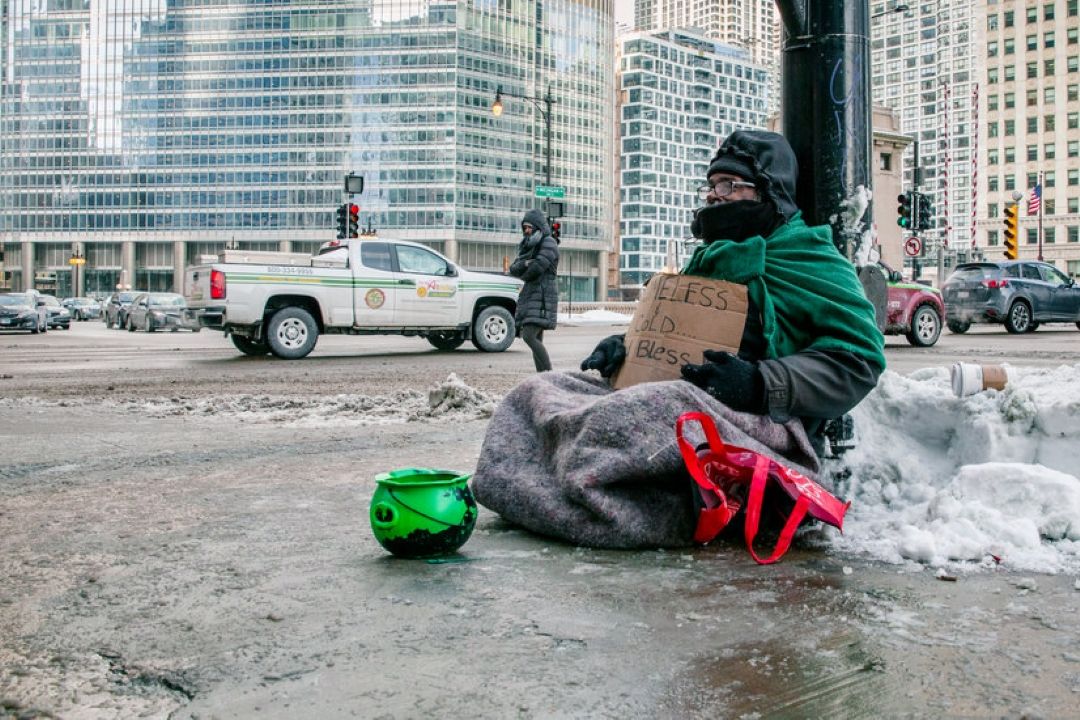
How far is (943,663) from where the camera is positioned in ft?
6.95

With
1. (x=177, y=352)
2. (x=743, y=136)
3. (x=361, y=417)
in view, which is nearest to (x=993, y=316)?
(x=177, y=352)

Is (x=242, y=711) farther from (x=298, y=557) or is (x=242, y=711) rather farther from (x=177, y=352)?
(x=177, y=352)

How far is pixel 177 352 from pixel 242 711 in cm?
1775

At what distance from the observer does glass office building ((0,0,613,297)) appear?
363 feet

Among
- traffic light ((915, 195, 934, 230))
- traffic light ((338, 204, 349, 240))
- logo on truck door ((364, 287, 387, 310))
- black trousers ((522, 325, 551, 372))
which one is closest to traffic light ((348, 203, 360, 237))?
traffic light ((338, 204, 349, 240))

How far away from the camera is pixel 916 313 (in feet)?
58.5

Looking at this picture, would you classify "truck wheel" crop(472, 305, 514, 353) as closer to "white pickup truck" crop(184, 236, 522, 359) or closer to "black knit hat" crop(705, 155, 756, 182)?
"white pickup truck" crop(184, 236, 522, 359)

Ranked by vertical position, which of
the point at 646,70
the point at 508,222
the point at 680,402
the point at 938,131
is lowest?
the point at 680,402

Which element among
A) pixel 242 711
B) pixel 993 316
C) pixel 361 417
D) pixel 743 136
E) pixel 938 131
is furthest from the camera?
pixel 938 131

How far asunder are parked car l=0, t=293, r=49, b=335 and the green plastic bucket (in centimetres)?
3340

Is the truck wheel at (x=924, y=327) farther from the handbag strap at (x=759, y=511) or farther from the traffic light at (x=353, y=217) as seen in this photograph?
the handbag strap at (x=759, y=511)

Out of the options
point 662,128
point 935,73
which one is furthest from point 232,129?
point 935,73

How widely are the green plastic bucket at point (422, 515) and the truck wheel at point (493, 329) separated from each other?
13727mm

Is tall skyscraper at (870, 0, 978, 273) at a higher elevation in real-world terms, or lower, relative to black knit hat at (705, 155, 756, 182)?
higher
